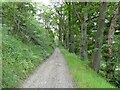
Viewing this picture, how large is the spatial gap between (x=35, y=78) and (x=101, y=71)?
532 cm

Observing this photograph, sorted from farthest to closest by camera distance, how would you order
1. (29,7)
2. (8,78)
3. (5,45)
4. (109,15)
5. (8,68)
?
(29,7) → (109,15) → (5,45) → (8,68) → (8,78)

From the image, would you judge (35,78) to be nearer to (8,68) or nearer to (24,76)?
(24,76)

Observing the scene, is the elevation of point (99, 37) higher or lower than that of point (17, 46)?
higher

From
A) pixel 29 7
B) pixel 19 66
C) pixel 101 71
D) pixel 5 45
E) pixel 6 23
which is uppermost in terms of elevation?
pixel 29 7

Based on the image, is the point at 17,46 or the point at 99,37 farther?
the point at 17,46

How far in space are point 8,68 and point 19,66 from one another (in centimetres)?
133

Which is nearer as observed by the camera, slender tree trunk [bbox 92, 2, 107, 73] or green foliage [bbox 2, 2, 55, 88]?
green foliage [bbox 2, 2, 55, 88]

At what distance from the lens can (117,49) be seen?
11.4 meters

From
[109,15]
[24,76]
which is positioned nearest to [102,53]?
[109,15]

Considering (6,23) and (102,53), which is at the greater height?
(6,23)

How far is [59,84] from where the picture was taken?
8906 millimetres

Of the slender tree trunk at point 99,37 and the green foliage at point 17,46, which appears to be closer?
the green foliage at point 17,46

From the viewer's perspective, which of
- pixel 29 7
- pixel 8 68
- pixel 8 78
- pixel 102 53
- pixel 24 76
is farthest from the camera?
pixel 29 7

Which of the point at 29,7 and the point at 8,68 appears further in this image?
the point at 29,7
